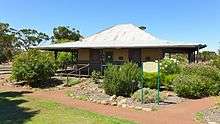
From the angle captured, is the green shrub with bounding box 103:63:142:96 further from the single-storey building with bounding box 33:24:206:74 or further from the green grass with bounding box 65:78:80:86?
the single-storey building with bounding box 33:24:206:74

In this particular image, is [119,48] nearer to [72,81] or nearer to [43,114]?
[72,81]

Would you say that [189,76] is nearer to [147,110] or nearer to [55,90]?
[147,110]

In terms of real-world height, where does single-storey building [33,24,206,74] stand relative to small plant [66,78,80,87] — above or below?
above

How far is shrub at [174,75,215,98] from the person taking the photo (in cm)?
1850

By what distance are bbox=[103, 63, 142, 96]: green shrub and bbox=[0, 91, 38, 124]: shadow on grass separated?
4.49 m

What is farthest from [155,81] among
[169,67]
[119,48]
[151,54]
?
[151,54]

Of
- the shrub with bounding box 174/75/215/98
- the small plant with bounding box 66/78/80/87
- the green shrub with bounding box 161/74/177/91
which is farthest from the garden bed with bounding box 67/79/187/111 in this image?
the green shrub with bounding box 161/74/177/91

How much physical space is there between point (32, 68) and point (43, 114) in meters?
10.9

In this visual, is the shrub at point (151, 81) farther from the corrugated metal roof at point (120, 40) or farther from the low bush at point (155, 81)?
the corrugated metal roof at point (120, 40)

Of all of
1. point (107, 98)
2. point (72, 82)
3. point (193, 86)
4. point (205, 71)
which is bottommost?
point (107, 98)

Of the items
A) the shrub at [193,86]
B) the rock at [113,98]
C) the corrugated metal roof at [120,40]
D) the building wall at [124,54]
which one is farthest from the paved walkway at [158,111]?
the building wall at [124,54]

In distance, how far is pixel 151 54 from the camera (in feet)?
97.6

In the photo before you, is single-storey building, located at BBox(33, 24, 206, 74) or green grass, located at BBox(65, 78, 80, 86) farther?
single-storey building, located at BBox(33, 24, 206, 74)

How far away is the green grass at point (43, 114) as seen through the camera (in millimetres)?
12438
